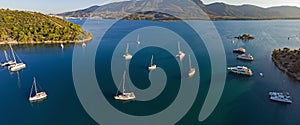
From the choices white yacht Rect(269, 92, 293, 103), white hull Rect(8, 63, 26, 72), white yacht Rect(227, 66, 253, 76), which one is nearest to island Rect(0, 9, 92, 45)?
white hull Rect(8, 63, 26, 72)

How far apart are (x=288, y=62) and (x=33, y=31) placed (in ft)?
117

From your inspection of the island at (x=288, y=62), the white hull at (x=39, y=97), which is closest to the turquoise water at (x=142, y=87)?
the white hull at (x=39, y=97)

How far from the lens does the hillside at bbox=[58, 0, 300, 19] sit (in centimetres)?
12838

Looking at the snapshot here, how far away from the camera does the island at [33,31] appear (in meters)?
35.5

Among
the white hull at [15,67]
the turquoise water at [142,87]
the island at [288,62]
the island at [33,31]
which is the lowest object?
the turquoise water at [142,87]

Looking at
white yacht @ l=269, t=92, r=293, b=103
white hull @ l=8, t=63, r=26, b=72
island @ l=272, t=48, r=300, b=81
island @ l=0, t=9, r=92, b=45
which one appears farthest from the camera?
island @ l=0, t=9, r=92, b=45

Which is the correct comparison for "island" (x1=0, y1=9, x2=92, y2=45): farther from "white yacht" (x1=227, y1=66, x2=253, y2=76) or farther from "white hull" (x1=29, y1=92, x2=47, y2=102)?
"white yacht" (x1=227, y1=66, x2=253, y2=76)

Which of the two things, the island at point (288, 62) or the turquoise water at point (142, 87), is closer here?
the turquoise water at point (142, 87)

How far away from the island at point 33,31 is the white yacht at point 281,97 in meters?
30.0

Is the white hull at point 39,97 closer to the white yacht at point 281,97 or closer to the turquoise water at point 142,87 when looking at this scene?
the turquoise water at point 142,87

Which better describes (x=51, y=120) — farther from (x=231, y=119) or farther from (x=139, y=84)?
(x=231, y=119)

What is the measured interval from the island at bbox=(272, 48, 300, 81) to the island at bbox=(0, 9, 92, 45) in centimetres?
2800

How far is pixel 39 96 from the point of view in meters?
15.1

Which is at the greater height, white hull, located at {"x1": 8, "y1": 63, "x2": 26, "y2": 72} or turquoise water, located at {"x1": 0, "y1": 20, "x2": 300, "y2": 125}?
white hull, located at {"x1": 8, "y1": 63, "x2": 26, "y2": 72}
